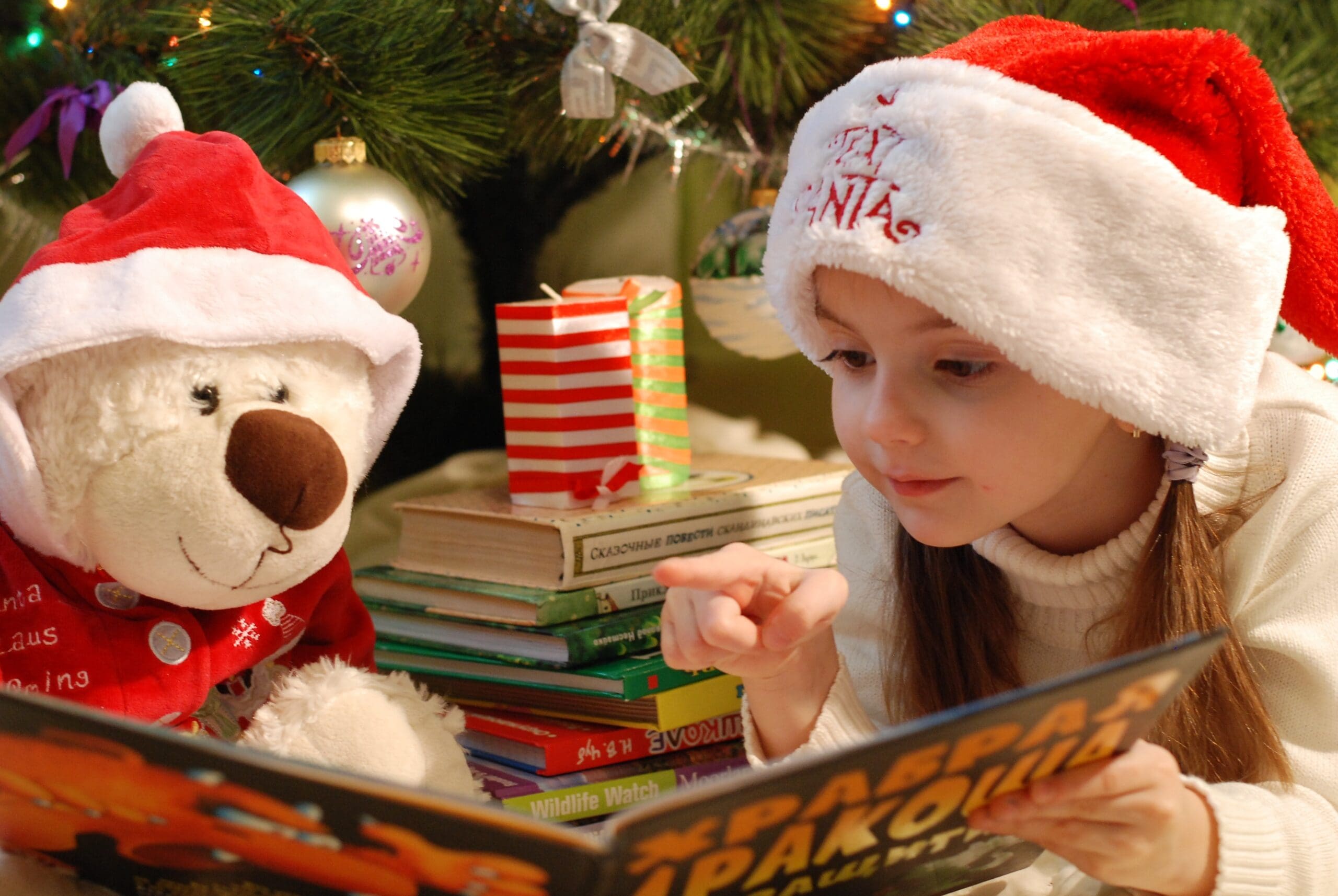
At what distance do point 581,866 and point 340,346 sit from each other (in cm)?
41

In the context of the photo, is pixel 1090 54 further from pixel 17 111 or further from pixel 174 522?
pixel 17 111

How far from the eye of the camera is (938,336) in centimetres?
63

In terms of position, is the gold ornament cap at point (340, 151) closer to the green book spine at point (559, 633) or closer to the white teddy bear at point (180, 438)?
the white teddy bear at point (180, 438)

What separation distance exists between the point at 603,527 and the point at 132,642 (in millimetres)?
390

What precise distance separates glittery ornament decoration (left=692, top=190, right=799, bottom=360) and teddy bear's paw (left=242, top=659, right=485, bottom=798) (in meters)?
0.57

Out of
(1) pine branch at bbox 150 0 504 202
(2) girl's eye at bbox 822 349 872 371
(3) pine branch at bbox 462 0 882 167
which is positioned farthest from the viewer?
(3) pine branch at bbox 462 0 882 167

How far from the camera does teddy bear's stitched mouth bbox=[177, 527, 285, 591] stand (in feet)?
2.05

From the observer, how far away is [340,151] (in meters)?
0.91

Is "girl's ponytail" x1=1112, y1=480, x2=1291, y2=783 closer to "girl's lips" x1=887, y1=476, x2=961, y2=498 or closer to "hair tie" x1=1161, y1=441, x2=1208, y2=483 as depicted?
"hair tie" x1=1161, y1=441, x2=1208, y2=483

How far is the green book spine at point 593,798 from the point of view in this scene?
875mm

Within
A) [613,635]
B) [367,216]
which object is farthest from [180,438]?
[613,635]

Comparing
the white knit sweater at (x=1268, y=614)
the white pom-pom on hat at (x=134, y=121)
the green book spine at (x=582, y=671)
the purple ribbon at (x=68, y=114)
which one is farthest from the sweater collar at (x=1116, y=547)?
the purple ribbon at (x=68, y=114)

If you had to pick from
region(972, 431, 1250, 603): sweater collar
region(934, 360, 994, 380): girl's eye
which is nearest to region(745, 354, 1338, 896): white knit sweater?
region(972, 431, 1250, 603): sweater collar

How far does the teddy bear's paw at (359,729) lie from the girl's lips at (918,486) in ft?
1.06
